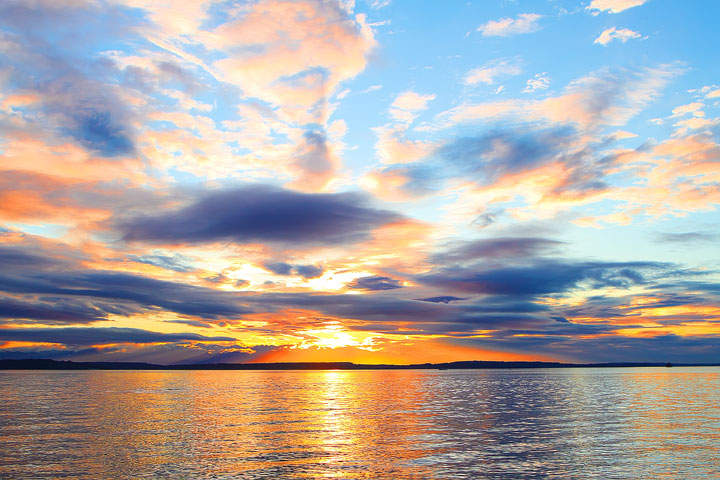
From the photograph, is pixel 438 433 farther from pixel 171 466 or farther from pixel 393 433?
pixel 171 466

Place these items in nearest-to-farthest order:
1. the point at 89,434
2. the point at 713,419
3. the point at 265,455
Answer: the point at 265,455 < the point at 89,434 < the point at 713,419

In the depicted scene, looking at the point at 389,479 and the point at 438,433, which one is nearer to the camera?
the point at 389,479

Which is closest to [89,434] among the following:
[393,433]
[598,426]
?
[393,433]

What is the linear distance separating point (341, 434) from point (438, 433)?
10.6m

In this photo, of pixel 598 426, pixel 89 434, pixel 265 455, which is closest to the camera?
pixel 265 455

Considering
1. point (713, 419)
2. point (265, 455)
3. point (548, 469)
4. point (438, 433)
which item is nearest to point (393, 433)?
point (438, 433)

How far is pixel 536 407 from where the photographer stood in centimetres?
8938

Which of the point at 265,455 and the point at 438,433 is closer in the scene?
the point at 265,455

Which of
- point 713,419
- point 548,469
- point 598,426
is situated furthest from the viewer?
point 713,419

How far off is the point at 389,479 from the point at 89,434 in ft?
122

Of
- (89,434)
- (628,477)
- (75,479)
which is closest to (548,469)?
(628,477)

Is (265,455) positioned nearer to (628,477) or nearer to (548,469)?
(548,469)

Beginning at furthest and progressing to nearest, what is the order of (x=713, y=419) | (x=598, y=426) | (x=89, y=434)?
(x=713, y=419) < (x=598, y=426) < (x=89, y=434)

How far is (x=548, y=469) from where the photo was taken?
38219 mm
